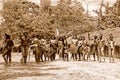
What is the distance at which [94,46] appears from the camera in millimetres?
36500

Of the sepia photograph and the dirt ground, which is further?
the sepia photograph

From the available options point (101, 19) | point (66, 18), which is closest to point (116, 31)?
point (101, 19)

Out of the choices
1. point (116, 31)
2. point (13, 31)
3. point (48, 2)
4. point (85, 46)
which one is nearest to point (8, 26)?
point (13, 31)

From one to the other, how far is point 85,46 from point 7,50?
36.7 feet

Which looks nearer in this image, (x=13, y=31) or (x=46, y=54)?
(x=46, y=54)

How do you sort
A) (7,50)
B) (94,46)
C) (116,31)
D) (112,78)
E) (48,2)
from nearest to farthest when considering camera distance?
(112,78) < (7,50) < (94,46) < (116,31) < (48,2)

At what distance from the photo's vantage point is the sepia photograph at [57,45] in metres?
22.6

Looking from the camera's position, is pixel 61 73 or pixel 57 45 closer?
pixel 61 73

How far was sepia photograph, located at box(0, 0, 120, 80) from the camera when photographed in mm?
22647

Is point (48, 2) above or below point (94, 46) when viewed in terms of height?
above

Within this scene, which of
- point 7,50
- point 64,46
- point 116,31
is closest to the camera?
point 7,50

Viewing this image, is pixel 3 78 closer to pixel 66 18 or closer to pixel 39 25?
pixel 39 25

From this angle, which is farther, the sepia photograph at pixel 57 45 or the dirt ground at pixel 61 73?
the sepia photograph at pixel 57 45

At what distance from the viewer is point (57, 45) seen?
130 ft
